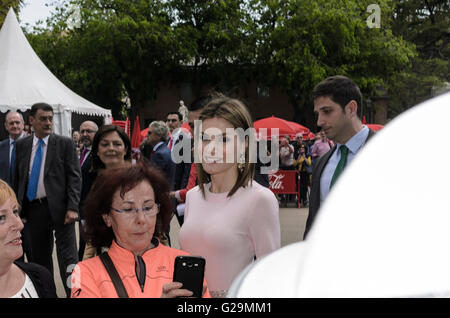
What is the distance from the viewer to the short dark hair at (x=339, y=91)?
126 inches

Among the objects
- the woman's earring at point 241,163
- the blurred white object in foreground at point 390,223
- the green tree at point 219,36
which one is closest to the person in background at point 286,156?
the woman's earring at point 241,163

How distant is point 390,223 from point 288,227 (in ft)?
31.2

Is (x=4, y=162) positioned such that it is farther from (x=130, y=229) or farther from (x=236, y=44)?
(x=236, y=44)

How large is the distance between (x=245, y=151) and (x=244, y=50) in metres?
30.1

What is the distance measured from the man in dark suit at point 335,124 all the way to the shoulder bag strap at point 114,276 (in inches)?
57.3

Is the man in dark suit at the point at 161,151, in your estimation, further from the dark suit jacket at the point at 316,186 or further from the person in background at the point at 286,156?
the person in background at the point at 286,156

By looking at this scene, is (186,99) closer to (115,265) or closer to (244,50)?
(244,50)

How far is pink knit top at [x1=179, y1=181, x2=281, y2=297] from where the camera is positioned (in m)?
2.24

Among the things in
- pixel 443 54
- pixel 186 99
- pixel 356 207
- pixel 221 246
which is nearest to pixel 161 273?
pixel 221 246

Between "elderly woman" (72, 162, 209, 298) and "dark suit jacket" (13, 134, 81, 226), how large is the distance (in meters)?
3.27

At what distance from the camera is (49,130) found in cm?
551

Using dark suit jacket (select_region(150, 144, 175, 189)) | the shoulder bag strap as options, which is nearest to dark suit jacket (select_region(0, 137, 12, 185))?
dark suit jacket (select_region(150, 144, 175, 189))

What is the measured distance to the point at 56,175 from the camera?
539cm

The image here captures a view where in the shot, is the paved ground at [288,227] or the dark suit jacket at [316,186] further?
the paved ground at [288,227]
